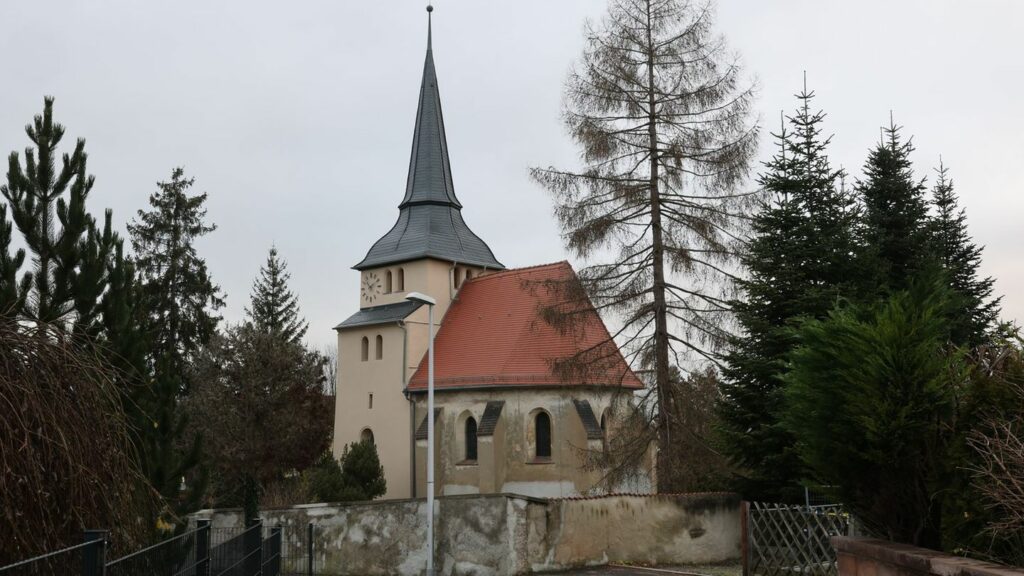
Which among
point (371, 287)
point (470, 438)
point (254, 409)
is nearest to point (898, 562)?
point (470, 438)

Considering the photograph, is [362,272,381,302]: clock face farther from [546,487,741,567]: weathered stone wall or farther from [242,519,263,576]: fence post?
[242,519,263,576]: fence post

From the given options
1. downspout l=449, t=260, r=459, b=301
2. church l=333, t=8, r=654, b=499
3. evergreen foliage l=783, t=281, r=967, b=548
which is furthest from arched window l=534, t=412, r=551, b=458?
evergreen foliage l=783, t=281, r=967, b=548

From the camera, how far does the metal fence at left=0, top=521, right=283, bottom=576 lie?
6129 mm

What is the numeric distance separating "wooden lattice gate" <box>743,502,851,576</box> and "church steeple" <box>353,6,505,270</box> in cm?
2222

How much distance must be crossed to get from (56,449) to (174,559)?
2.05 meters

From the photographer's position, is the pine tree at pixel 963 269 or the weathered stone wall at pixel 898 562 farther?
the pine tree at pixel 963 269

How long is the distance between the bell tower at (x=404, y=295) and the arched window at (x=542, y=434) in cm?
488

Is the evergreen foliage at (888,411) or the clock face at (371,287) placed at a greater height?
the clock face at (371,287)


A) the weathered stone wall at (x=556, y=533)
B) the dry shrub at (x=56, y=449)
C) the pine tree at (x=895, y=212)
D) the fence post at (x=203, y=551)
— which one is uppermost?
the pine tree at (x=895, y=212)

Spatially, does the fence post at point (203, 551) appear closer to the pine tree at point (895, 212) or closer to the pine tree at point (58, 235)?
the pine tree at point (58, 235)

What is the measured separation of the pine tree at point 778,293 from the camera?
18078mm

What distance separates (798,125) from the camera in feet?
69.5

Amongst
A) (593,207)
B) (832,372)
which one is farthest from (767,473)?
(832,372)

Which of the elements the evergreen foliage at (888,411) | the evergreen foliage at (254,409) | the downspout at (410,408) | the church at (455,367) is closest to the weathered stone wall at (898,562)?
the evergreen foliage at (888,411)
